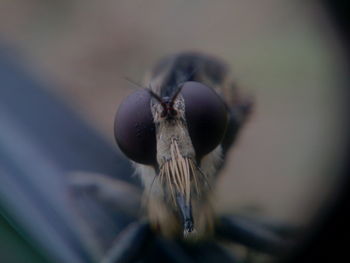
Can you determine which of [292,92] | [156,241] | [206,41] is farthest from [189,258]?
[206,41]

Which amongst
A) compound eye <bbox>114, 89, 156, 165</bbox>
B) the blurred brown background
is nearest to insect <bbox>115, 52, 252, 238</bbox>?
compound eye <bbox>114, 89, 156, 165</bbox>

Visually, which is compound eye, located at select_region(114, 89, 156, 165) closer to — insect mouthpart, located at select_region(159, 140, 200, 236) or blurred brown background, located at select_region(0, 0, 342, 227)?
insect mouthpart, located at select_region(159, 140, 200, 236)

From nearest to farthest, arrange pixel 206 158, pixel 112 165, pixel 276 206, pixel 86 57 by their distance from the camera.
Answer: pixel 206 158 → pixel 112 165 → pixel 276 206 → pixel 86 57

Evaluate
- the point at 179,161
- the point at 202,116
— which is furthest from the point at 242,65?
the point at 179,161

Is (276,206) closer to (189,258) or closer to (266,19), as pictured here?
(189,258)

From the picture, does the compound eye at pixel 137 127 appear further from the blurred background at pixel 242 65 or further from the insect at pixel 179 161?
the blurred background at pixel 242 65
